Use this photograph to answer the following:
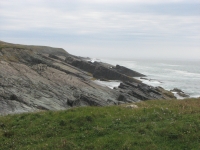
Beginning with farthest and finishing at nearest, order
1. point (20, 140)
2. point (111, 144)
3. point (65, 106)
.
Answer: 1. point (65, 106)
2. point (20, 140)
3. point (111, 144)

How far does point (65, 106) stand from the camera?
3061 centimetres

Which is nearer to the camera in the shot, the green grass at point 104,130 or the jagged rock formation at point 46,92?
the green grass at point 104,130

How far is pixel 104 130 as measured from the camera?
41.9 feet

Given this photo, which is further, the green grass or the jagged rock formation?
the jagged rock formation

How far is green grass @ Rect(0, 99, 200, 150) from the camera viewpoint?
1142cm

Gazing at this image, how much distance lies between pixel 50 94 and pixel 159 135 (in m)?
23.6

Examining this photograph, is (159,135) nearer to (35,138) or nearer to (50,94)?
(35,138)

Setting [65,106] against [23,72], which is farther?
[23,72]

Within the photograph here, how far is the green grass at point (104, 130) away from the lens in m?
11.4

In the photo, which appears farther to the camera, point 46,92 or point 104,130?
point 46,92

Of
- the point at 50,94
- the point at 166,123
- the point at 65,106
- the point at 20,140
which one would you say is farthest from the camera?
the point at 50,94

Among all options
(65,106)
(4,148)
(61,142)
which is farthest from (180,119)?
(65,106)

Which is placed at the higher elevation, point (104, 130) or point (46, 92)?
point (104, 130)

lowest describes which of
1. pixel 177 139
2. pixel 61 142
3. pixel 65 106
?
pixel 65 106
